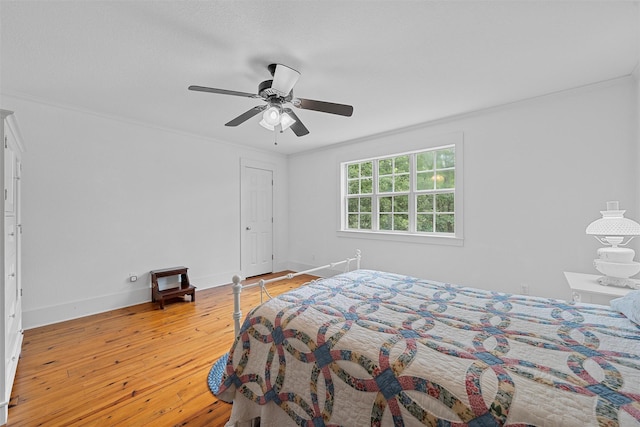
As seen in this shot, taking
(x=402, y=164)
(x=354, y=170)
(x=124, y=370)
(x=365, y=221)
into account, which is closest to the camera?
(x=124, y=370)

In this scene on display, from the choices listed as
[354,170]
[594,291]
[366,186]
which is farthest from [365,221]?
[594,291]

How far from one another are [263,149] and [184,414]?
4165mm

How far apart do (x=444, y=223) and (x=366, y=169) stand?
5.06 ft

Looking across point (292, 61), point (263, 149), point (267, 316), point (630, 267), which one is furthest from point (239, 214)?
point (630, 267)

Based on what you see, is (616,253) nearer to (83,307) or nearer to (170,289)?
(170,289)

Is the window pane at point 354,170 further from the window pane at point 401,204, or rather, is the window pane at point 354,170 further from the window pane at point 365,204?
the window pane at point 401,204

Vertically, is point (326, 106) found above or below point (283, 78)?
below

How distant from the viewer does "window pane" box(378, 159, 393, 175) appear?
14.0 ft

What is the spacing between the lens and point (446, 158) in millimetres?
3664

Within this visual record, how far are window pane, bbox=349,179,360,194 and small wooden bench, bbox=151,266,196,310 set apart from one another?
2875mm

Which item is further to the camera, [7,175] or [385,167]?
[385,167]

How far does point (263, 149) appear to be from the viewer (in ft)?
16.5

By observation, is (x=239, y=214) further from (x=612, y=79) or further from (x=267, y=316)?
(x=612, y=79)

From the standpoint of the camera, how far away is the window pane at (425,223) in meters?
3.83
